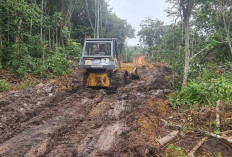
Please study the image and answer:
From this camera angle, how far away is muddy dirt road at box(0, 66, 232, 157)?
4098 millimetres

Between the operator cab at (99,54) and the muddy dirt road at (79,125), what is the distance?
5.69ft

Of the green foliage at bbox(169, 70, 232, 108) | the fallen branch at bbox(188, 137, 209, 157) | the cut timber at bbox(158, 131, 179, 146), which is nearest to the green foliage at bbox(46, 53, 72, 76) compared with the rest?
the green foliage at bbox(169, 70, 232, 108)

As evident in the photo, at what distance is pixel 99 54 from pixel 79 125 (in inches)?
221

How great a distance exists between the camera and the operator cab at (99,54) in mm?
10055

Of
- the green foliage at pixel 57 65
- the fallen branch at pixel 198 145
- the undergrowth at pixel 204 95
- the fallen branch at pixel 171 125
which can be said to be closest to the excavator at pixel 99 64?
the green foliage at pixel 57 65

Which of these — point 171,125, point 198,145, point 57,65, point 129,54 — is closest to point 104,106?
point 171,125

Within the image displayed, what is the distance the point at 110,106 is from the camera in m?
7.45

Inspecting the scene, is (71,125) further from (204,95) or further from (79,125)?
(204,95)

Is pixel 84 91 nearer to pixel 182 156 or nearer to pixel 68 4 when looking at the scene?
pixel 182 156

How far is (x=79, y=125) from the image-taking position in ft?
18.2

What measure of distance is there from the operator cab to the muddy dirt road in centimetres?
173

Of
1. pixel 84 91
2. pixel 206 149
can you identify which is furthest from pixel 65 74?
pixel 206 149

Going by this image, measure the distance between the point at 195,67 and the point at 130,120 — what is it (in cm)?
511

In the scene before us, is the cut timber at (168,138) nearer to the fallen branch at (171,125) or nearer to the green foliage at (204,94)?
the fallen branch at (171,125)
